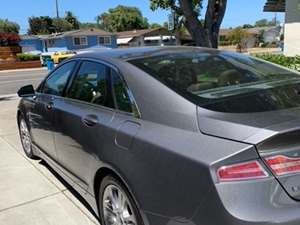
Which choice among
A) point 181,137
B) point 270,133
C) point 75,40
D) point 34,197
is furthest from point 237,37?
point 270,133

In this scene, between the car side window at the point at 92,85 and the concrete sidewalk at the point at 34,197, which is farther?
the concrete sidewalk at the point at 34,197

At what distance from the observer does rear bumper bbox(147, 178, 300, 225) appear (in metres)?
2.01

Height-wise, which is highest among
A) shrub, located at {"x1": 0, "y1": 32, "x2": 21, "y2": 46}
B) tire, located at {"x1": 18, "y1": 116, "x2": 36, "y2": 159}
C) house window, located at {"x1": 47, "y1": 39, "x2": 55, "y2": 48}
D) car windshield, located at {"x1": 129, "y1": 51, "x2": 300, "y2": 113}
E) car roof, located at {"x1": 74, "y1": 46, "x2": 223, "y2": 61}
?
car roof, located at {"x1": 74, "y1": 46, "x2": 223, "y2": 61}

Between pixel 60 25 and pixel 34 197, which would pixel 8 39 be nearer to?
pixel 60 25

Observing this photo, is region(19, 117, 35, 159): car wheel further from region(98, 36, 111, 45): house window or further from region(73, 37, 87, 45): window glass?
region(98, 36, 111, 45): house window

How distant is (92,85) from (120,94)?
568 mm

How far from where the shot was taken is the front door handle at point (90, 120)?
126 inches

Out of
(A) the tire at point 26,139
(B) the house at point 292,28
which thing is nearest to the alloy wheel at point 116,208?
(A) the tire at point 26,139

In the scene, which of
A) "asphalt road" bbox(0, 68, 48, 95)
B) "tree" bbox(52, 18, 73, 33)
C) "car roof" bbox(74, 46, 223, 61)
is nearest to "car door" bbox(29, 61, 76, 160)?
"car roof" bbox(74, 46, 223, 61)

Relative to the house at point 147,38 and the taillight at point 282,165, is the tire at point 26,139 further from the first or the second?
the house at point 147,38

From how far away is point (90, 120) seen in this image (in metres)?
3.27

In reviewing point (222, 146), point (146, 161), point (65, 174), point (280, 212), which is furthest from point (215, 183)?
point (65, 174)

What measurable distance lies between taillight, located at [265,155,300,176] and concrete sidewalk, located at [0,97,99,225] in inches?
80.9

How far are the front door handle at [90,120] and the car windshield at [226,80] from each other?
528mm
